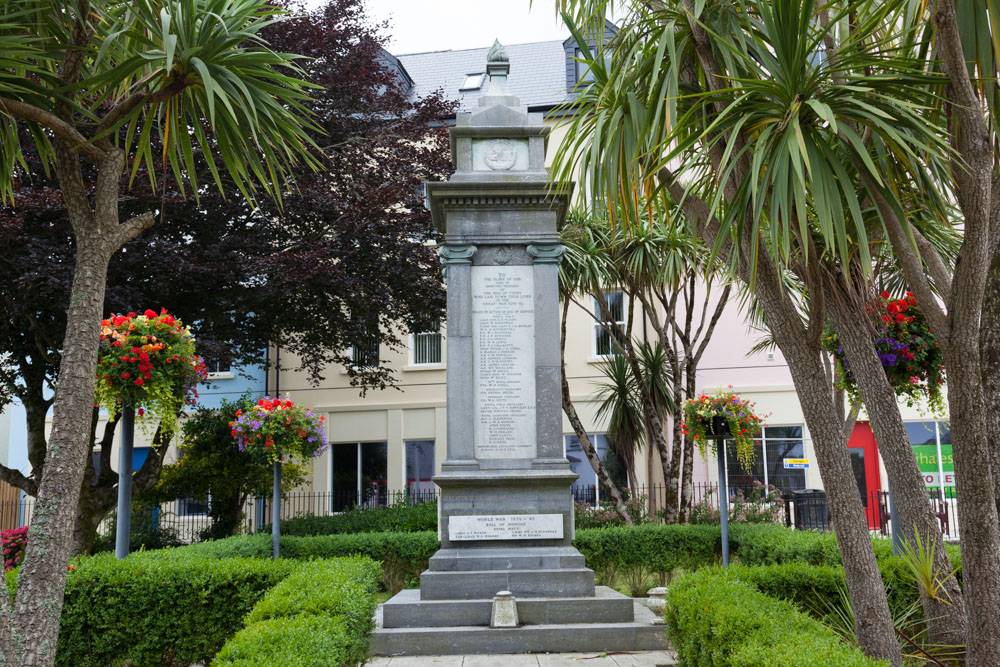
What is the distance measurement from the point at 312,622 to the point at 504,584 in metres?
3.80

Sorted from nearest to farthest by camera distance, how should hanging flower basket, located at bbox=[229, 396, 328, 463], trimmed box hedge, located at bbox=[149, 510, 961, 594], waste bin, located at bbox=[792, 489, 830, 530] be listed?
1. hanging flower basket, located at bbox=[229, 396, 328, 463]
2. trimmed box hedge, located at bbox=[149, 510, 961, 594]
3. waste bin, located at bbox=[792, 489, 830, 530]

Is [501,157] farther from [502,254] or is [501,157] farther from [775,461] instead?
[775,461]

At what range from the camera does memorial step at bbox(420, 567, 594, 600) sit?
8.38m

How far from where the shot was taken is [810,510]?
16.9 meters

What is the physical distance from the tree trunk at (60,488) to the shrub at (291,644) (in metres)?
0.94

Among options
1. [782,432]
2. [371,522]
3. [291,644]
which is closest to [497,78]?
[291,644]

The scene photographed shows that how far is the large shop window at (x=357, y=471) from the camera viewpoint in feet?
71.8

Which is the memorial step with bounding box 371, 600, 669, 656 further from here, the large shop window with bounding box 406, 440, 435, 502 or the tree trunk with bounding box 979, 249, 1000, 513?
the large shop window with bounding box 406, 440, 435, 502

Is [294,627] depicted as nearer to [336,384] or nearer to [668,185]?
[668,185]

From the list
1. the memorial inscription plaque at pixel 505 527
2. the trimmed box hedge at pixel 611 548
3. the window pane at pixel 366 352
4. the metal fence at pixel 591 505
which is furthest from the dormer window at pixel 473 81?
the memorial inscription plaque at pixel 505 527

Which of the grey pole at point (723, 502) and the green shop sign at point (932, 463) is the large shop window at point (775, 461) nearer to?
the green shop sign at point (932, 463)

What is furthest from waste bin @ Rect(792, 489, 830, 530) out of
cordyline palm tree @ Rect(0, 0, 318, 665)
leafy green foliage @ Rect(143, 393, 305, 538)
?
cordyline palm tree @ Rect(0, 0, 318, 665)

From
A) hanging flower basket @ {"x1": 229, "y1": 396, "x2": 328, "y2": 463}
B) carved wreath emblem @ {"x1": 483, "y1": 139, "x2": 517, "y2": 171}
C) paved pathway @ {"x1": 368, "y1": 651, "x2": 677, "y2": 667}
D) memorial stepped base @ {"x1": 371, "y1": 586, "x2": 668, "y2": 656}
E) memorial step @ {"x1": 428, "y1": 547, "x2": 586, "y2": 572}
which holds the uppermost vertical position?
carved wreath emblem @ {"x1": 483, "y1": 139, "x2": 517, "y2": 171}

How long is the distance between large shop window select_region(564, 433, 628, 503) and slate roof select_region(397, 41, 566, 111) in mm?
9764
